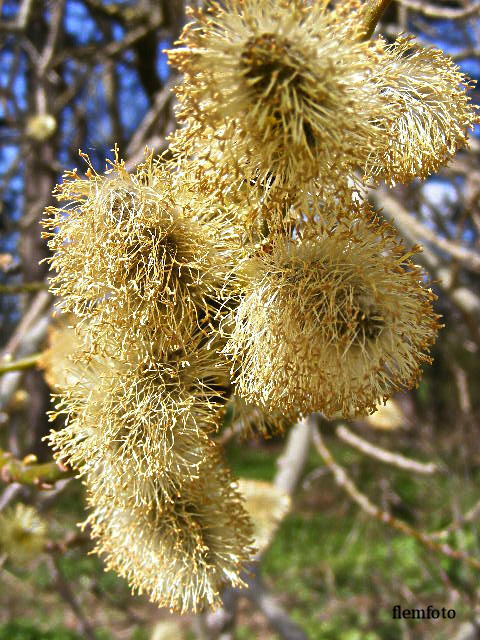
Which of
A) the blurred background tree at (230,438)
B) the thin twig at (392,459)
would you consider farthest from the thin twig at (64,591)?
the thin twig at (392,459)

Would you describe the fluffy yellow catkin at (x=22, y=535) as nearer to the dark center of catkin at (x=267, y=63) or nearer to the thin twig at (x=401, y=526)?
the thin twig at (x=401, y=526)

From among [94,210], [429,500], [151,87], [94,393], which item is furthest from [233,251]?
[429,500]

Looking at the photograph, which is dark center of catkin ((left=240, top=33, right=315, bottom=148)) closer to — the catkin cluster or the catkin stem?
the catkin cluster

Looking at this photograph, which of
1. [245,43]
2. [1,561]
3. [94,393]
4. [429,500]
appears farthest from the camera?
[429,500]

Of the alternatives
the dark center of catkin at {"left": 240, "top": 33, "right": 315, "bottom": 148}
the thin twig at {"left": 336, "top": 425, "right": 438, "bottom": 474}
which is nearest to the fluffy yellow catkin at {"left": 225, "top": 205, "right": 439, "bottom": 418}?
the dark center of catkin at {"left": 240, "top": 33, "right": 315, "bottom": 148}

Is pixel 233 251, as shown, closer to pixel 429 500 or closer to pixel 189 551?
Result: pixel 189 551

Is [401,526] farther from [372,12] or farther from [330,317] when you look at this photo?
[372,12]

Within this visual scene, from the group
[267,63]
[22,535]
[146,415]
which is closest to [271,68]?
[267,63]

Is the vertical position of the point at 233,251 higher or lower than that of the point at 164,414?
higher
